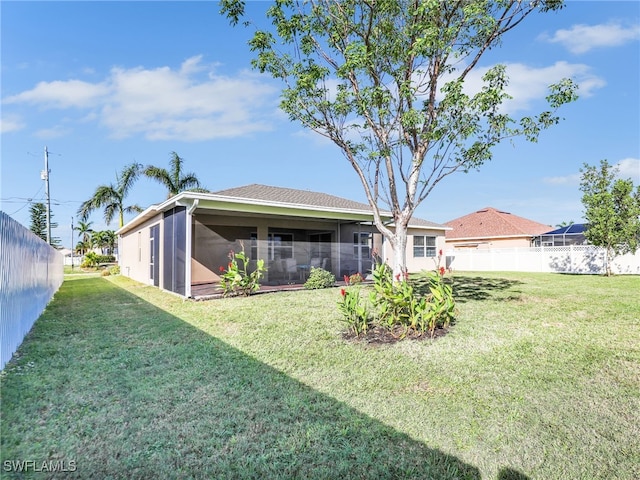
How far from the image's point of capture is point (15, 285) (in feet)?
15.6

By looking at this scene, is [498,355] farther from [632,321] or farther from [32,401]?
[32,401]

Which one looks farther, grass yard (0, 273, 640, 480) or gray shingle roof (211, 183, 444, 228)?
gray shingle roof (211, 183, 444, 228)

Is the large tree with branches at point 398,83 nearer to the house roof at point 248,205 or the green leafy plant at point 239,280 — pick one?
the house roof at point 248,205

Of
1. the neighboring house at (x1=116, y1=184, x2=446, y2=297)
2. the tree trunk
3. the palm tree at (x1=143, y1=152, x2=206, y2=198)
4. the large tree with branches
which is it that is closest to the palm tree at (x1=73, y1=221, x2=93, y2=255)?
the palm tree at (x1=143, y1=152, x2=206, y2=198)

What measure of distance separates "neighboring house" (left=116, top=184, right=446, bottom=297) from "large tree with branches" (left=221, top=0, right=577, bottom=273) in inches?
161

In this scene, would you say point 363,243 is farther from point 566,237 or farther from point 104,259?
point 104,259

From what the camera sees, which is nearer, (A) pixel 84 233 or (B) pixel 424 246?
(B) pixel 424 246

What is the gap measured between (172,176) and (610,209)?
79.2 feet

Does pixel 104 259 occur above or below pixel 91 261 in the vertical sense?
above

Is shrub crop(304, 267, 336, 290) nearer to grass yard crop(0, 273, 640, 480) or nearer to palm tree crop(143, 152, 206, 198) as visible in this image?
grass yard crop(0, 273, 640, 480)

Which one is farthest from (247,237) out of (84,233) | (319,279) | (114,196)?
(84,233)

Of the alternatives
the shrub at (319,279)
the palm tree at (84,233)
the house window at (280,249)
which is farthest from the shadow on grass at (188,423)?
the palm tree at (84,233)

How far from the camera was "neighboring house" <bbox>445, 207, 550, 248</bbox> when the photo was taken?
2653cm

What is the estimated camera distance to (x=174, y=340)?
549 centimetres
